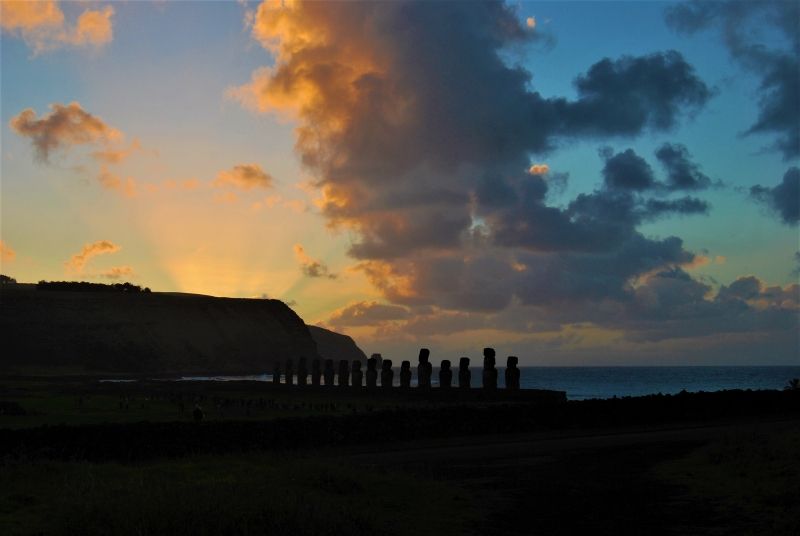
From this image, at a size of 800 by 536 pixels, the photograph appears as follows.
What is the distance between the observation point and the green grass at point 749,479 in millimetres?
15320

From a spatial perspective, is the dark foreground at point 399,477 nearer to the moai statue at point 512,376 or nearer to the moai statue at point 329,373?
the moai statue at point 512,376

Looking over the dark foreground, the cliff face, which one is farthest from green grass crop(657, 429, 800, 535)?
the cliff face

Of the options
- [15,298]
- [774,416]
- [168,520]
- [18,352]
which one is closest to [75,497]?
[168,520]

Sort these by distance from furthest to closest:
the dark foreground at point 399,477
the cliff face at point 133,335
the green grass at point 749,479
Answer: the cliff face at point 133,335, the green grass at point 749,479, the dark foreground at point 399,477

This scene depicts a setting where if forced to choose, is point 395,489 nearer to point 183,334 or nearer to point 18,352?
point 18,352

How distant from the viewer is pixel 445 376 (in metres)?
56.9

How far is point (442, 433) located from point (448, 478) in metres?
11.4

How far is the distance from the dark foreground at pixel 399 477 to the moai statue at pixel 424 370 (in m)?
23.6

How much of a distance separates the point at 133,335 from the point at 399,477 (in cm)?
15738

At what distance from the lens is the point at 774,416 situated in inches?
1641

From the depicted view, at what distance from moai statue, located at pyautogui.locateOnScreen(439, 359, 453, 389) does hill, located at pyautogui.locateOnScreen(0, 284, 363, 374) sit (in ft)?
311

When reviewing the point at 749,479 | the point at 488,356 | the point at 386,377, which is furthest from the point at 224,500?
the point at 386,377

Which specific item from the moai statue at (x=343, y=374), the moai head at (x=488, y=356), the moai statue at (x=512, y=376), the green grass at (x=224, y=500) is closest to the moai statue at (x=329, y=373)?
the moai statue at (x=343, y=374)

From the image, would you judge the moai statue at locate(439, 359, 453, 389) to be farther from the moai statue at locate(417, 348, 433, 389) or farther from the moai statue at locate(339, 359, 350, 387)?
the moai statue at locate(339, 359, 350, 387)
